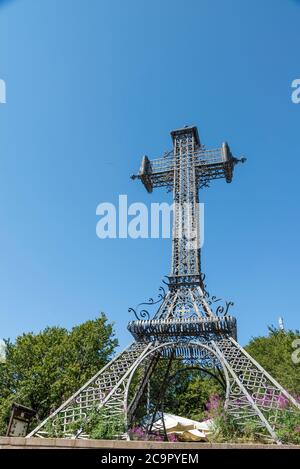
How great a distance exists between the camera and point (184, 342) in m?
12.9

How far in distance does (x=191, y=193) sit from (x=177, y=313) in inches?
249

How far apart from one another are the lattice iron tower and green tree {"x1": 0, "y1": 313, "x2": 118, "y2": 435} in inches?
344

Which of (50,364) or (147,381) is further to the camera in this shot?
(50,364)

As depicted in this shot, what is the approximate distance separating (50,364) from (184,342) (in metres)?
12.8

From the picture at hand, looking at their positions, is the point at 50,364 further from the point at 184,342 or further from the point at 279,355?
the point at 279,355

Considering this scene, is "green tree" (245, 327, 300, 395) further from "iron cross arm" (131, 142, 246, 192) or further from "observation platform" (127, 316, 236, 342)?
"iron cross arm" (131, 142, 246, 192)

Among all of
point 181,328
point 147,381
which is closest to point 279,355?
point 147,381

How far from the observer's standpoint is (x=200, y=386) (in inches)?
1232

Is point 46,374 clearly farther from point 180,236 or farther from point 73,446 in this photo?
point 73,446

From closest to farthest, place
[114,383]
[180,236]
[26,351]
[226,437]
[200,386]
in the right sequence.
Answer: [226,437]
[114,383]
[180,236]
[26,351]
[200,386]

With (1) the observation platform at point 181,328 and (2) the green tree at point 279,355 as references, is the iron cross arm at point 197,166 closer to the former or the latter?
(1) the observation platform at point 181,328
